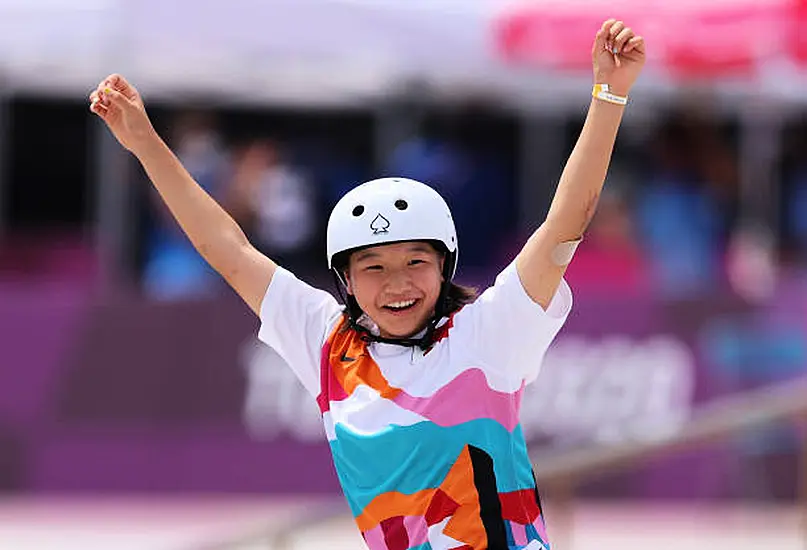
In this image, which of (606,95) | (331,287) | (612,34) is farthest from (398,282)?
(331,287)

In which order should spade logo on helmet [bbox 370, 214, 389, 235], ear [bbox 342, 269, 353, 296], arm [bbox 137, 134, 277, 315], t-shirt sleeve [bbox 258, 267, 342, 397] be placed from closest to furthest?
spade logo on helmet [bbox 370, 214, 389, 235] < ear [bbox 342, 269, 353, 296] < t-shirt sleeve [bbox 258, 267, 342, 397] < arm [bbox 137, 134, 277, 315]

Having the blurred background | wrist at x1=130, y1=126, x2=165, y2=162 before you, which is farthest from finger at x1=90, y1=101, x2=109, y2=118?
the blurred background

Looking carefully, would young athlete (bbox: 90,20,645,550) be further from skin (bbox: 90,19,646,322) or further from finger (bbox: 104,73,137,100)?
finger (bbox: 104,73,137,100)

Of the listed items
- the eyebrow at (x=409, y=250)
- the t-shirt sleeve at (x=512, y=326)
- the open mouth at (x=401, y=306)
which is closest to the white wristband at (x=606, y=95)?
the t-shirt sleeve at (x=512, y=326)

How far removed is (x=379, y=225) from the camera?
4484 millimetres

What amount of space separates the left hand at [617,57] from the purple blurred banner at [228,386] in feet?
27.2

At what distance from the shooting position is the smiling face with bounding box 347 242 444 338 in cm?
450

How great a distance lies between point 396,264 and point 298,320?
43cm

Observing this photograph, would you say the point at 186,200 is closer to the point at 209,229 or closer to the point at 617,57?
the point at 209,229

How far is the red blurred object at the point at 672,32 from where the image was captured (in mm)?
12383

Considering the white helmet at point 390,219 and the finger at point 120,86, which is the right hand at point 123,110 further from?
the white helmet at point 390,219

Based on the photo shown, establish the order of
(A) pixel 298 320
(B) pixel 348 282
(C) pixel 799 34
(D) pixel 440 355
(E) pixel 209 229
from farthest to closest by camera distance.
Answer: (C) pixel 799 34
(E) pixel 209 229
(A) pixel 298 320
(B) pixel 348 282
(D) pixel 440 355

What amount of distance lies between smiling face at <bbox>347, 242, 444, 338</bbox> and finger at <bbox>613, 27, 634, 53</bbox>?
69 cm

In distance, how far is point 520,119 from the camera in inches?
687
